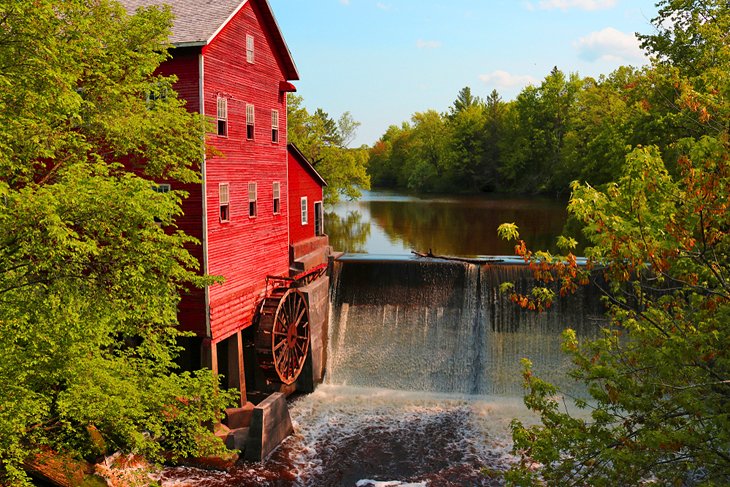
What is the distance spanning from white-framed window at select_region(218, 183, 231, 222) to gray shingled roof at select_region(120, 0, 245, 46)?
4.06 metres

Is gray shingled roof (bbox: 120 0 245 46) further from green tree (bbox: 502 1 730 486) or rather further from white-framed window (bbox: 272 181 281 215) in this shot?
green tree (bbox: 502 1 730 486)

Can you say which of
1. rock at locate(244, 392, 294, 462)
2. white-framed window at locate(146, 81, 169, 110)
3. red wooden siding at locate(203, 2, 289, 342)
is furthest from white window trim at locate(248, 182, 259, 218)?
rock at locate(244, 392, 294, 462)

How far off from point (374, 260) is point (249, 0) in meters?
10.8

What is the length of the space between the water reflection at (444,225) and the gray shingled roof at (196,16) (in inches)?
856

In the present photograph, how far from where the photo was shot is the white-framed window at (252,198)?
20438mm

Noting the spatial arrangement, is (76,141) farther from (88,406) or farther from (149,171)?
(88,406)

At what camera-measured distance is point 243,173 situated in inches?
786

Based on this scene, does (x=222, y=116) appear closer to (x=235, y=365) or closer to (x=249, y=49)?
(x=249, y=49)

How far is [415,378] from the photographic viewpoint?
910 inches

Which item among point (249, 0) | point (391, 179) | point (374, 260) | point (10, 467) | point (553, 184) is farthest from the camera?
point (391, 179)

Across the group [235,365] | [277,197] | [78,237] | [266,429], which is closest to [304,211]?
[277,197]

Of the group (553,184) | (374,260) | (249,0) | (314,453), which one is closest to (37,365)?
(314,453)

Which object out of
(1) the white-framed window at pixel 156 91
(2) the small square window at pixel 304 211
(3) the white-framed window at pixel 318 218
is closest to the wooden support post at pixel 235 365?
(1) the white-framed window at pixel 156 91

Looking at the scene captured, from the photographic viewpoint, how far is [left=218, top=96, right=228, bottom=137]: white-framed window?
18.5m
